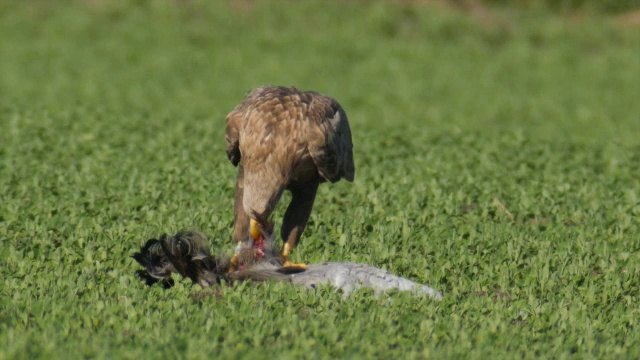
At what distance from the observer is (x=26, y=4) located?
3103cm

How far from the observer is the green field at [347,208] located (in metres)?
8.06

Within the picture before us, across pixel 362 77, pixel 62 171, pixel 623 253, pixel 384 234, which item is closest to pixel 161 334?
pixel 384 234

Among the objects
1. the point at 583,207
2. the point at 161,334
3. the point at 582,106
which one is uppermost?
the point at 161,334

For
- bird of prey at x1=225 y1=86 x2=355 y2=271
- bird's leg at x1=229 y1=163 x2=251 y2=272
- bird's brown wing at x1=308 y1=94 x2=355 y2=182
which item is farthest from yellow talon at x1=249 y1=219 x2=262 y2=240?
bird's brown wing at x1=308 y1=94 x2=355 y2=182

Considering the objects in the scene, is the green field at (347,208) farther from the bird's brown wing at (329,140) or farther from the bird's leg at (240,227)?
the bird's brown wing at (329,140)

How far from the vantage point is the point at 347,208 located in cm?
1229

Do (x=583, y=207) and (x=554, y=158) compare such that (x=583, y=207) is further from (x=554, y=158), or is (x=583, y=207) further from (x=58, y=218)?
(x=58, y=218)

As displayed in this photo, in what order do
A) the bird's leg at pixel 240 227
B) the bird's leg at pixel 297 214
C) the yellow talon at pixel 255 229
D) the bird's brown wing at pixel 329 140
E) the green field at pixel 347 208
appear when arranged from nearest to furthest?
the green field at pixel 347 208
the yellow talon at pixel 255 229
the bird's brown wing at pixel 329 140
the bird's leg at pixel 240 227
the bird's leg at pixel 297 214

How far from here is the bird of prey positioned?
891 centimetres


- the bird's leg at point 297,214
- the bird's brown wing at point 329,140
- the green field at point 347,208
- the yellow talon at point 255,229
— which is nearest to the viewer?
the green field at point 347,208

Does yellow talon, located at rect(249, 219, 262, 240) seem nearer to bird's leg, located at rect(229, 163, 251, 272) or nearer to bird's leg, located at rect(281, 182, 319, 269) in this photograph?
bird's leg, located at rect(229, 163, 251, 272)

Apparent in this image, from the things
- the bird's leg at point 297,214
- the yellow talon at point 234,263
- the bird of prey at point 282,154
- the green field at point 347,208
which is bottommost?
the green field at point 347,208

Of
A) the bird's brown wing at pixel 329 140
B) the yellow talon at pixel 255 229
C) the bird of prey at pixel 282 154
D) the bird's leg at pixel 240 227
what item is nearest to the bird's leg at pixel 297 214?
the bird of prey at pixel 282 154

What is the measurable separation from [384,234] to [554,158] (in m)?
5.24
